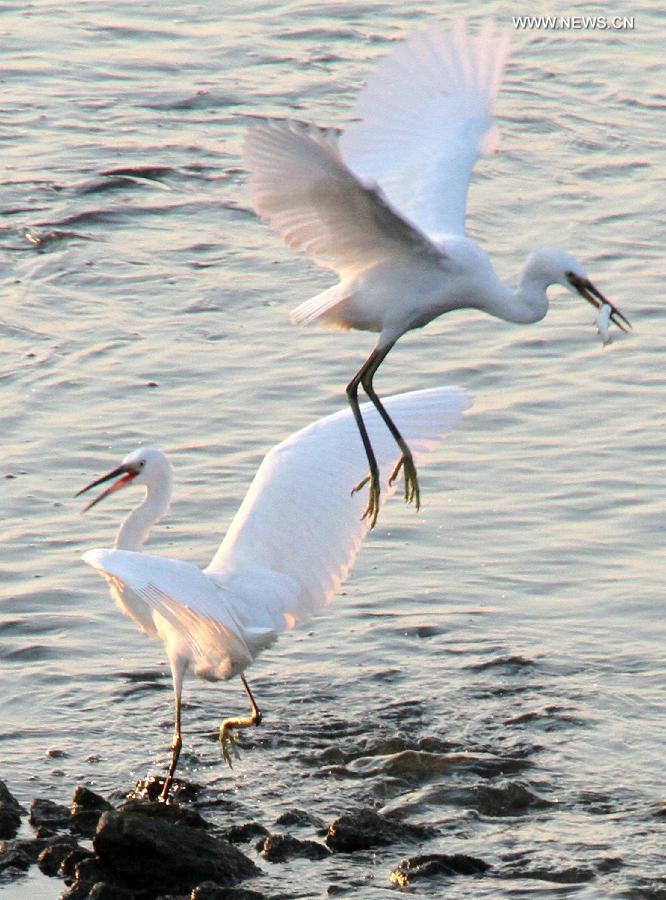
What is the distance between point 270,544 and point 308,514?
259mm

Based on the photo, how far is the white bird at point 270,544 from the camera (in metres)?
7.46

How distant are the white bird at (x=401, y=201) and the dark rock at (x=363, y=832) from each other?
159 cm

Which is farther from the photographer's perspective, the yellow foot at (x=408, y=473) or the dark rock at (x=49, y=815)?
the yellow foot at (x=408, y=473)

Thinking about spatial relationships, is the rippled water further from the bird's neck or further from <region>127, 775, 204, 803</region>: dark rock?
the bird's neck

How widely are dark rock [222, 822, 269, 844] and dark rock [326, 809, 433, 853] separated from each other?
278mm

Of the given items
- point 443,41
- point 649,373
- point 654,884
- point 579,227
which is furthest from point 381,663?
point 579,227

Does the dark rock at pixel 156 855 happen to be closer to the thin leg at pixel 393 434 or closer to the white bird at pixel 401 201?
the white bird at pixel 401 201

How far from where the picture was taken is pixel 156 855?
22.0ft

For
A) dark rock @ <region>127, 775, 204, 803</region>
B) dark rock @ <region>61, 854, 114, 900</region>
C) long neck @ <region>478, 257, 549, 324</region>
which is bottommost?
dark rock @ <region>127, 775, 204, 803</region>

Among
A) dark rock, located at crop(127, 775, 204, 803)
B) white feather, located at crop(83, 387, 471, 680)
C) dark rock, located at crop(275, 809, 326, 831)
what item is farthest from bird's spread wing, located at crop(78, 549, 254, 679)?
dark rock, located at crop(275, 809, 326, 831)

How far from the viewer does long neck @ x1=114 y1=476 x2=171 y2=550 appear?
27.9 feet

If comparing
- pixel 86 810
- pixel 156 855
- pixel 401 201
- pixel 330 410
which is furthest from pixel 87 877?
pixel 330 410

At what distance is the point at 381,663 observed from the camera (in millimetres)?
8875

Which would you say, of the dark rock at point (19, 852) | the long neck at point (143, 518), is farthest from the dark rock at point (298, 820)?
the long neck at point (143, 518)
